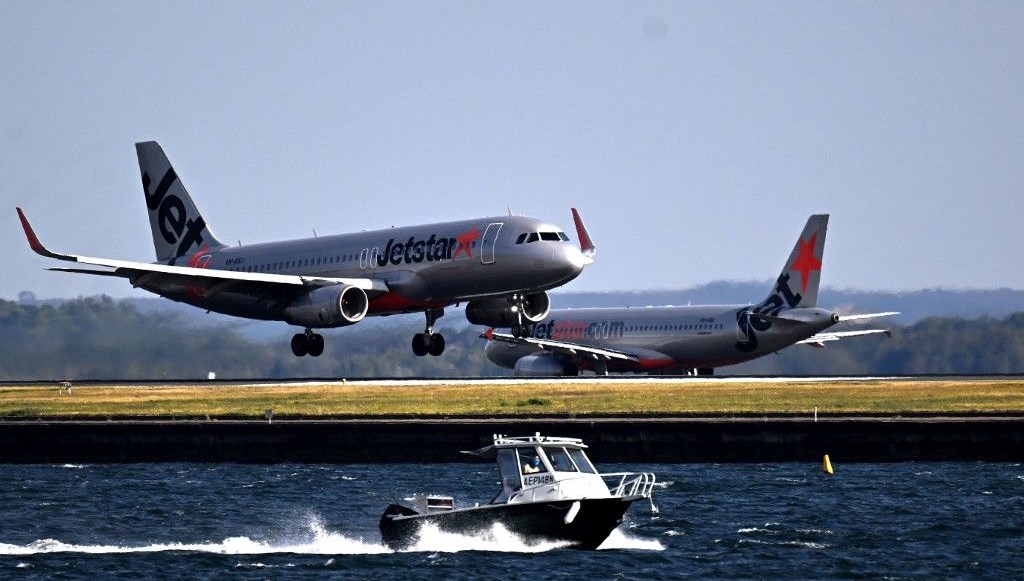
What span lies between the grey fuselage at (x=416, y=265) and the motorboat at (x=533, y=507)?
22.3m

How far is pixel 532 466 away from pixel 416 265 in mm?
26948

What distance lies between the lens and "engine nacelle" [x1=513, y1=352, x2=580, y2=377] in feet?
447

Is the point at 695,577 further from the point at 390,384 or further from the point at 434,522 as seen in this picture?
the point at 390,384

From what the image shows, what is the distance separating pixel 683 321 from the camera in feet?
435

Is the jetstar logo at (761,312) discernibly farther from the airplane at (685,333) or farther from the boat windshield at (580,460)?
the boat windshield at (580,460)

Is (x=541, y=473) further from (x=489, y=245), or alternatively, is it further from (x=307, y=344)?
(x=307, y=344)

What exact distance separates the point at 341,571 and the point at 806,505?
20.2 m

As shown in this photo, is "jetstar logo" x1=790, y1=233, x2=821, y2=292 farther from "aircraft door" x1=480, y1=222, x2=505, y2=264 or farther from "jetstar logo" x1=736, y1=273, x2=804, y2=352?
"aircraft door" x1=480, y1=222, x2=505, y2=264

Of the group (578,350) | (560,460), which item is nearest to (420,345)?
(560,460)

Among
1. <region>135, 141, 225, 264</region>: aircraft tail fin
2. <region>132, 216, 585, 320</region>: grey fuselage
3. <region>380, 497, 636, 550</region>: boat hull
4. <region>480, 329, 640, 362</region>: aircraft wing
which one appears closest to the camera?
<region>380, 497, 636, 550</region>: boat hull

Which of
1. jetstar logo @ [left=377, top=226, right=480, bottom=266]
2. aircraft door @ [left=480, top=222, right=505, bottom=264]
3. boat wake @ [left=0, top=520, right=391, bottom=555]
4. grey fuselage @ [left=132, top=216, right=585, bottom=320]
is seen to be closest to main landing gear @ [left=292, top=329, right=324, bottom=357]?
grey fuselage @ [left=132, top=216, right=585, bottom=320]

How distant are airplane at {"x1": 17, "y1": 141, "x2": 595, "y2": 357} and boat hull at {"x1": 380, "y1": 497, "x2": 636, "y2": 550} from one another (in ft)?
76.7

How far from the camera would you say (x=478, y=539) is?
51656 mm

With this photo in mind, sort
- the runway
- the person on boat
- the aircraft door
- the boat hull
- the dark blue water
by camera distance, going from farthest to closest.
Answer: the aircraft door, the runway, the person on boat, the boat hull, the dark blue water
